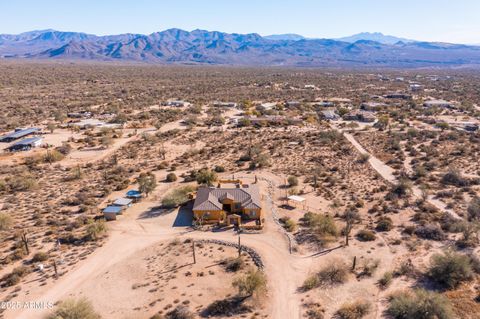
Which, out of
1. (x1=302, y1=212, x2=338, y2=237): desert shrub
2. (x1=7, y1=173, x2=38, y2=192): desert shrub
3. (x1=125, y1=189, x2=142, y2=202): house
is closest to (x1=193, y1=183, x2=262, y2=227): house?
(x1=302, y1=212, x2=338, y2=237): desert shrub

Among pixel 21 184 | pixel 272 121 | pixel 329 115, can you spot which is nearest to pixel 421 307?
pixel 21 184

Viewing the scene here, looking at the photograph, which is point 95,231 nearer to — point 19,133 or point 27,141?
point 27,141

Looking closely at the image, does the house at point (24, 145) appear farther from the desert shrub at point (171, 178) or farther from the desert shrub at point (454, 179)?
the desert shrub at point (454, 179)

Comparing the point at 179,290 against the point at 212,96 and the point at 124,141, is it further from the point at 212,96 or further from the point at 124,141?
the point at 212,96

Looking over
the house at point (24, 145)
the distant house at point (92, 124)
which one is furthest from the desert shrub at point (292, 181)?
the house at point (24, 145)

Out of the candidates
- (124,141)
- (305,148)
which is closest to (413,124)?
(305,148)

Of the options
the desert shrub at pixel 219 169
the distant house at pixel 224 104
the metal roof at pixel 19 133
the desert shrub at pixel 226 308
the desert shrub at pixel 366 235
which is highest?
the distant house at pixel 224 104

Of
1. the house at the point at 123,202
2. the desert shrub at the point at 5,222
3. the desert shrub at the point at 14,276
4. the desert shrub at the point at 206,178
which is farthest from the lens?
the desert shrub at the point at 206,178
